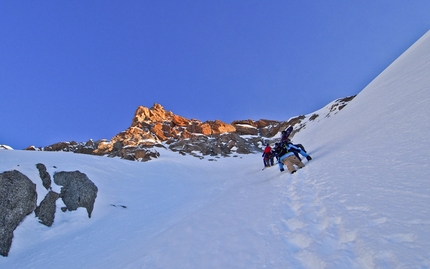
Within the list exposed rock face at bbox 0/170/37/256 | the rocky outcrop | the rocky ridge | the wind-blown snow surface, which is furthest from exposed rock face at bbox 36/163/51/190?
the rocky ridge

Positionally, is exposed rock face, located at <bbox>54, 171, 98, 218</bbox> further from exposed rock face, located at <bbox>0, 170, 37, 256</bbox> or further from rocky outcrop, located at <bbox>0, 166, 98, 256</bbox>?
exposed rock face, located at <bbox>0, 170, 37, 256</bbox>

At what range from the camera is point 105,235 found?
8.18 meters

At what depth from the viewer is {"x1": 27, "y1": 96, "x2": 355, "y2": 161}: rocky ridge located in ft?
147

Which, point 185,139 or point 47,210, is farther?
point 185,139

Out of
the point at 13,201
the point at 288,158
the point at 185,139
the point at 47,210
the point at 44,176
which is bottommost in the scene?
the point at 288,158

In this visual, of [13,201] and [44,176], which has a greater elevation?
[44,176]

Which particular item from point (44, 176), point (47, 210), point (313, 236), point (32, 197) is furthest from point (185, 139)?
point (313, 236)

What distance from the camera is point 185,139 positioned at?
186 ft

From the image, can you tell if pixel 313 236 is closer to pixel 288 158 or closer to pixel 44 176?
pixel 288 158

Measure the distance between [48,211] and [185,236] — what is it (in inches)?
276

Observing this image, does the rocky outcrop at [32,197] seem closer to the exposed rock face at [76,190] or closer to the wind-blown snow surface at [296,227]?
the exposed rock face at [76,190]

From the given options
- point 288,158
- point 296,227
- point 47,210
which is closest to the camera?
point 296,227

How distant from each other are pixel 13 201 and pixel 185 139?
48.7 metres

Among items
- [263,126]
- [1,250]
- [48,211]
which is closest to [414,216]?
[1,250]
